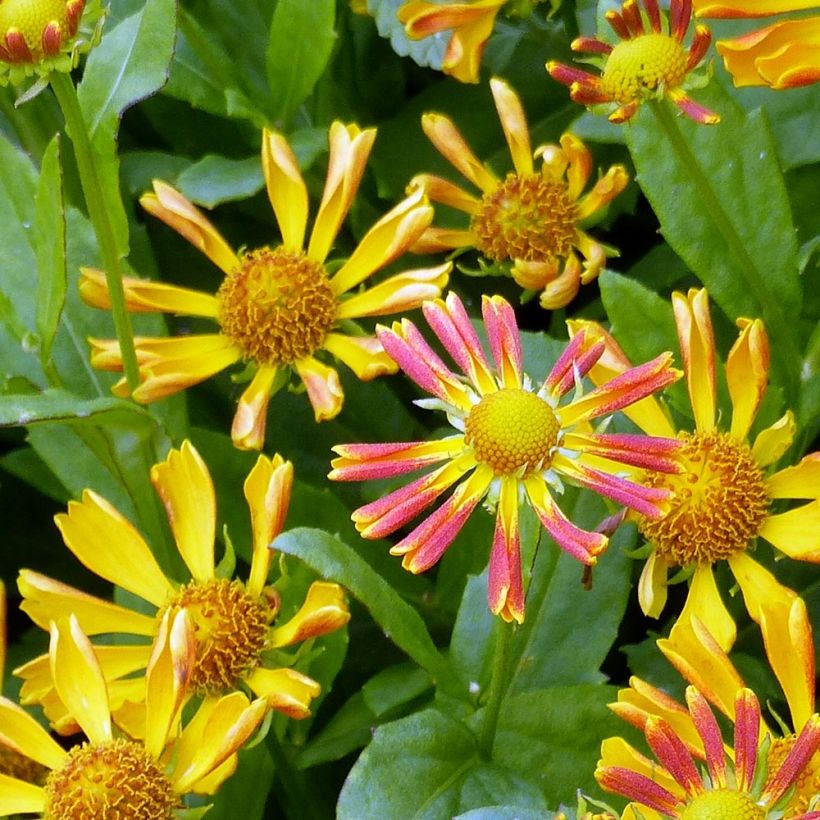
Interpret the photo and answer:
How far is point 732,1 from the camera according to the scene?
2.46 feet

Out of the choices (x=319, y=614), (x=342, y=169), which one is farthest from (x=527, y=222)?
(x=319, y=614)

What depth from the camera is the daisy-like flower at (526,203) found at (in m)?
0.87

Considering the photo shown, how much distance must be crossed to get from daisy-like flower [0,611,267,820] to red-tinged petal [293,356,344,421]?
162 millimetres

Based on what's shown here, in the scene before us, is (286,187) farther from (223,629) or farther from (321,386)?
(223,629)

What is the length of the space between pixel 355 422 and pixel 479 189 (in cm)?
21

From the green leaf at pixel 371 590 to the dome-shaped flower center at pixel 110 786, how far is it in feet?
0.49

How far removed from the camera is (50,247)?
2.48 ft

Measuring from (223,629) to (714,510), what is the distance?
293 mm

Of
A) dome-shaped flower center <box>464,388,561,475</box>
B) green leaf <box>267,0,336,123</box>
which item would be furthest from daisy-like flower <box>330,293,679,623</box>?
green leaf <box>267,0,336,123</box>

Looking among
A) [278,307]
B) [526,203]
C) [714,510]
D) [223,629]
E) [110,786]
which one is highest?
[526,203]

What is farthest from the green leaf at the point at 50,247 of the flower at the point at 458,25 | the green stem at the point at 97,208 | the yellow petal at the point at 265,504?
the flower at the point at 458,25

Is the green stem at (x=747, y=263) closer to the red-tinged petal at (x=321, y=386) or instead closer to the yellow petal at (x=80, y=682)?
the red-tinged petal at (x=321, y=386)

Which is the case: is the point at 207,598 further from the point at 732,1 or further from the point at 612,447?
the point at 732,1

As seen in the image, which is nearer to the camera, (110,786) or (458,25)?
(110,786)
